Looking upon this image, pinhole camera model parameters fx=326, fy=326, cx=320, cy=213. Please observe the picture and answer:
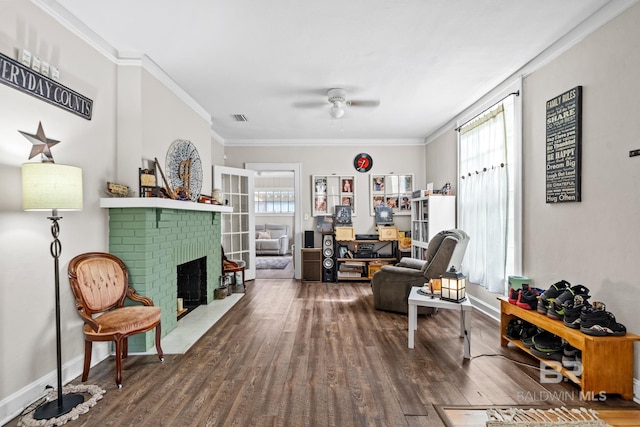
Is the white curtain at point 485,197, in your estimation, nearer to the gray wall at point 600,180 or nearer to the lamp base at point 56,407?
the gray wall at point 600,180

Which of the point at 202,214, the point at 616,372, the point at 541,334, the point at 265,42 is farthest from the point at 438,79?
the point at 202,214

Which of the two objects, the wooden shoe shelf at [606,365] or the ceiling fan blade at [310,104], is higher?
the ceiling fan blade at [310,104]

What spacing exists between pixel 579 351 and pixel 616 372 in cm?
22

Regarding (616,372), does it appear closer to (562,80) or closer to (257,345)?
(562,80)

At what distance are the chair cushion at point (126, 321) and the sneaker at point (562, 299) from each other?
2944 mm

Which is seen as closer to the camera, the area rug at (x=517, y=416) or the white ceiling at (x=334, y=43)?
the area rug at (x=517, y=416)

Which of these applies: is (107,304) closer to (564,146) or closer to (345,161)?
(564,146)

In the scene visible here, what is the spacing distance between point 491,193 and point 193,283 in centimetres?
385

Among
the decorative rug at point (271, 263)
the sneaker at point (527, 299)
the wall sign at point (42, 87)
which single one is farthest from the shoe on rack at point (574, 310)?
the decorative rug at point (271, 263)

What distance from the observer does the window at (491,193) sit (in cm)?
345

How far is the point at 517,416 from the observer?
1891 millimetres

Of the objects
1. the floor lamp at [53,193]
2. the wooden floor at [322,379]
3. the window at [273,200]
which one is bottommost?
the wooden floor at [322,379]

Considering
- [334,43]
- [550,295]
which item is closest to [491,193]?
[550,295]

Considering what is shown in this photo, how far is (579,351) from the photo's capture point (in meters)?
2.26
